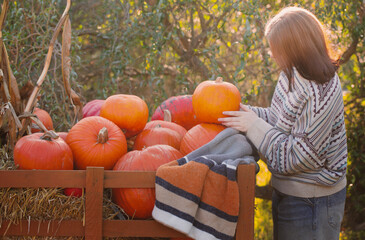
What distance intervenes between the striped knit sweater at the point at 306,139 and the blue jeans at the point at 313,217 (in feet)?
0.13

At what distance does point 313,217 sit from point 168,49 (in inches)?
86.9

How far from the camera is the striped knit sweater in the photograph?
66.0 inches

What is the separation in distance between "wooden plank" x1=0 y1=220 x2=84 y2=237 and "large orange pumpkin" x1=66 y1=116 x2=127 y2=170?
374mm

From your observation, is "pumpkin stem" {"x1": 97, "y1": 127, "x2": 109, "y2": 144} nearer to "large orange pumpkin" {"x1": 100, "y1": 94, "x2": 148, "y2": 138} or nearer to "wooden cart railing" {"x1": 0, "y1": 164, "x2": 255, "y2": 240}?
"large orange pumpkin" {"x1": 100, "y1": 94, "x2": 148, "y2": 138}

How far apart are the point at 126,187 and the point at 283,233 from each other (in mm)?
869

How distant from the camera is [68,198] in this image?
1.62m

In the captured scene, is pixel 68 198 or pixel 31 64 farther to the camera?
pixel 31 64

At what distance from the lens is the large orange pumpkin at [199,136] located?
1880mm

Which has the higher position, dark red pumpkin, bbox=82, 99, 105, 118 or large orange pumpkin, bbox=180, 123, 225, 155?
large orange pumpkin, bbox=180, 123, 225, 155

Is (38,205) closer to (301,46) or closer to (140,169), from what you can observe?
(140,169)

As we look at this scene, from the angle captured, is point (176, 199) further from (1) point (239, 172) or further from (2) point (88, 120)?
(2) point (88, 120)

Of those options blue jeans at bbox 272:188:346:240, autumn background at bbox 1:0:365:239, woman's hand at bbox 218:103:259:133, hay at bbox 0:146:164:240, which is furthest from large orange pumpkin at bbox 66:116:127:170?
autumn background at bbox 1:0:365:239

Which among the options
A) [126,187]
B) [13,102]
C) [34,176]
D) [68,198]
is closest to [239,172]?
[126,187]

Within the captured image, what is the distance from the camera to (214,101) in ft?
6.36
